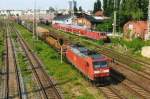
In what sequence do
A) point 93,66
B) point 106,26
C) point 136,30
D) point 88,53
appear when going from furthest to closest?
1. point 106,26
2. point 136,30
3. point 88,53
4. point 93,66

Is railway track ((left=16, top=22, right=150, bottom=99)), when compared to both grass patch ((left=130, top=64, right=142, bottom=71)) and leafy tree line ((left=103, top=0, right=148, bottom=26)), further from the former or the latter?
leafy tree line ((left=103, top=0, right=148, bottom=26))

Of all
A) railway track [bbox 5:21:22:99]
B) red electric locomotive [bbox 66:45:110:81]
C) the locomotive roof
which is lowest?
railway track [bbox 5:21:22:99]

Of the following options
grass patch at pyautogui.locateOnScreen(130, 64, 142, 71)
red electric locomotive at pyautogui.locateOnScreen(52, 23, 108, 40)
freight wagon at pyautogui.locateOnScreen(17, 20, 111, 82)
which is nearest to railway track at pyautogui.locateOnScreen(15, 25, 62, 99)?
freight wagon at pyautogui.locateOnScreen(17, 20, 111, 82)

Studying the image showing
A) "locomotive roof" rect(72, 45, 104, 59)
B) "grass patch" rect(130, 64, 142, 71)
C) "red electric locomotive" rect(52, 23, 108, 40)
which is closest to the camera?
"locomotive roof" rect(72, 45, 104, 59)

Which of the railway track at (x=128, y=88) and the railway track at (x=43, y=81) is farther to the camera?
the railway track at (x=43, y=81)

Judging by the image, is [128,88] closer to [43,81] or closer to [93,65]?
[93,65]

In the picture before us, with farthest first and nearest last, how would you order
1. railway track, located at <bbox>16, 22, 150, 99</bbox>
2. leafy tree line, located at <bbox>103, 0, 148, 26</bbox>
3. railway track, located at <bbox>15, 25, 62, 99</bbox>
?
leafy tree line, located at <bbox>103, 0, 148, 26</bbox> → railway track, located at <bbox>15, 25, 62, 99</bbox> → railway track, located at <bbox>16, 22, 150, 99</bbox>

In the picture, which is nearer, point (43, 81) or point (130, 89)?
point (130, 89)

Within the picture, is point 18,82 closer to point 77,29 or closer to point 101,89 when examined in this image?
point 101,89

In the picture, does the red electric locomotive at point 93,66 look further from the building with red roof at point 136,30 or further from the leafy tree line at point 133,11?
the leafy tree line at point 133,11

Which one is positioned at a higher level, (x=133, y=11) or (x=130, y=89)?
(x=133, y=11)

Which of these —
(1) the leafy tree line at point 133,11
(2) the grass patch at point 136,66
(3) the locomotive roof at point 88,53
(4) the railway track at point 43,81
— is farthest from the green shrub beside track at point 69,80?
(1) the leafy tree line at point 133,11

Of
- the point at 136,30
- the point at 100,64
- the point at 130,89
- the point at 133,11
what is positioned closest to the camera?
the point at 130,89

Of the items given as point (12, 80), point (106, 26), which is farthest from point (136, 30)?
point (12, 80)
